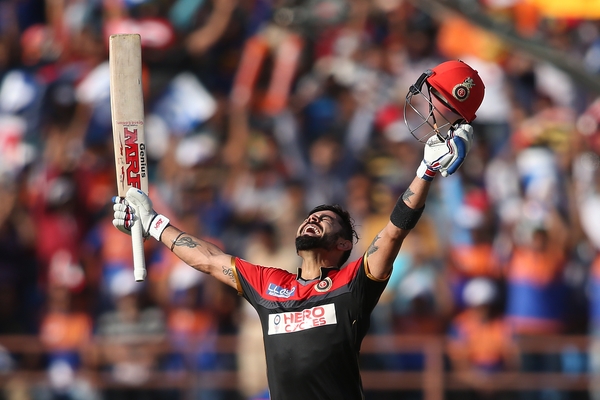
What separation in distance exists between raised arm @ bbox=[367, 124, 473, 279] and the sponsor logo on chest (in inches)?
13.8

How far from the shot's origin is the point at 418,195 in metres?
5.84

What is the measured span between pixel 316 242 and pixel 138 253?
1.17 meters

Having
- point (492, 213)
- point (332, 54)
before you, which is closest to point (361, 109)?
point (332, 54)

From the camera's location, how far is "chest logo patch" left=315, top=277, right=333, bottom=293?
6.25 meters

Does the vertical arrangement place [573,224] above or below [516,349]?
above

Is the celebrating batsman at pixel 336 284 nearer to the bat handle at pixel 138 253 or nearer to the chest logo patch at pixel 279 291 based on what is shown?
the chest logo patch at pixel 279 291

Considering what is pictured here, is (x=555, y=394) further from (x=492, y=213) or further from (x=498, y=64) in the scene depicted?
(x=498, y=64)

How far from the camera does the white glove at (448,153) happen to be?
5.72 meters

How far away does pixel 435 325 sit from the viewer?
10898mm

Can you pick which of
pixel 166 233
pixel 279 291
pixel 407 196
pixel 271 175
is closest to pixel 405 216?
pixel 407 196

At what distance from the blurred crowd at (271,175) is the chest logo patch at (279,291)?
171 inches

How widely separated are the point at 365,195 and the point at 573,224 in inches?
84.2

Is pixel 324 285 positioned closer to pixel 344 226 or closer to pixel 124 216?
pixel 344 226

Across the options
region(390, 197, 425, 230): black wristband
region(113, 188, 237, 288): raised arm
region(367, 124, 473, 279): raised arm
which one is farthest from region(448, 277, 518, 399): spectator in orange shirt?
region(390, 197, 425, 230): black wristband
